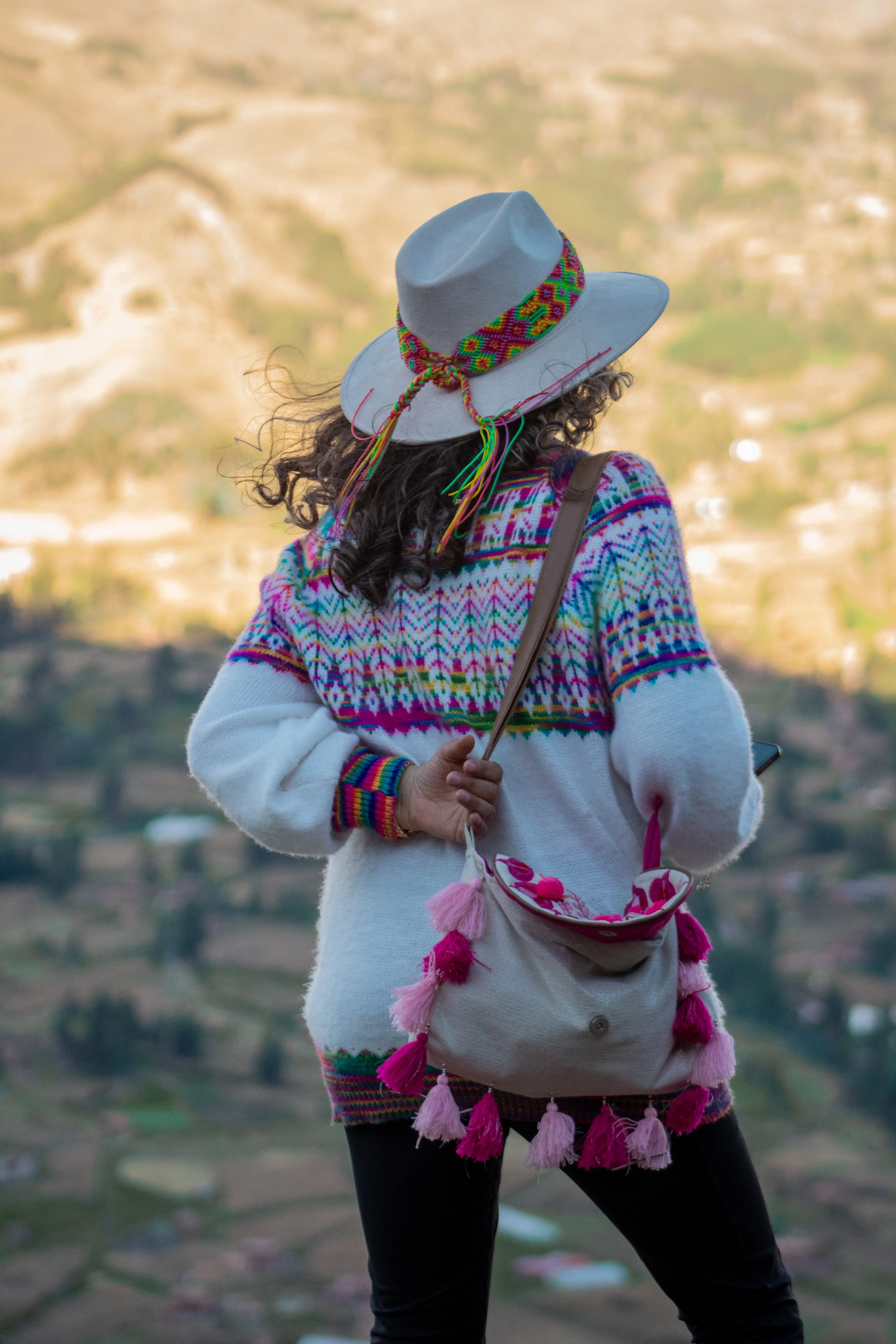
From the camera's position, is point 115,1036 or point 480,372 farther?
point 115,1036

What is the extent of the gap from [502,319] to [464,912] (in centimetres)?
41

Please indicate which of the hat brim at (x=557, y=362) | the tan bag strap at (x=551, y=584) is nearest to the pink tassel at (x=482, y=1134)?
the tan bag strap at (x=551, y=584)

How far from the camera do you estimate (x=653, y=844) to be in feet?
2.76

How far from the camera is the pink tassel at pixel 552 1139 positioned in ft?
2.73

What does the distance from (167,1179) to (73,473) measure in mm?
2864

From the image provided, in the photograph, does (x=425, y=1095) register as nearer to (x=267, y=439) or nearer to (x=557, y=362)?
(x=557, y=362)

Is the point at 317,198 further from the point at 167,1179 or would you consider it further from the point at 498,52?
the point at 167,1179

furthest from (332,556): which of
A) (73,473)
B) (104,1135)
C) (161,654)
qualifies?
(73,473)

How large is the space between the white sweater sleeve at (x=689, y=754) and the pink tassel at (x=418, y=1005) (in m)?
0.18

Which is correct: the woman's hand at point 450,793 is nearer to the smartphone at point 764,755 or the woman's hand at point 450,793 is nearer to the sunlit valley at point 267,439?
the smartphone at point 764,755

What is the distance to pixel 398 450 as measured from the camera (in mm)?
950

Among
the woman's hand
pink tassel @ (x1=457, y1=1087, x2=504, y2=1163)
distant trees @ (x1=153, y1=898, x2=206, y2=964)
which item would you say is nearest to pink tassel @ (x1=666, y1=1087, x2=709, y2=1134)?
pink tassel @ (x1=457, y1=1087, x2=504, y2=1163)

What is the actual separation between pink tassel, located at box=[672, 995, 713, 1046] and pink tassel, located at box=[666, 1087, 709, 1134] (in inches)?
1.5

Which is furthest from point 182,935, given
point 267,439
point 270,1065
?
point 267,439
